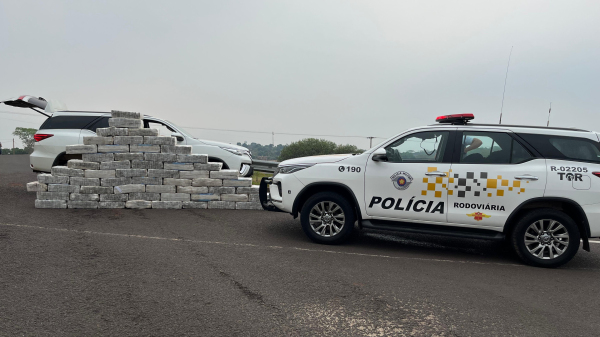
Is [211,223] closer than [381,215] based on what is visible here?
No

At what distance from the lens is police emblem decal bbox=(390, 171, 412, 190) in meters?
6.44

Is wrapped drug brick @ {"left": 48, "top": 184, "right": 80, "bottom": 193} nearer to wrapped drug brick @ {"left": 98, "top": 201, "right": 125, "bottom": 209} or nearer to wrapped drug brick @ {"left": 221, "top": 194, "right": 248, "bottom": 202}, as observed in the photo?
wrapped drug brick @ {"left": 98, "top": 201, "right": 125, "bottom": 209}

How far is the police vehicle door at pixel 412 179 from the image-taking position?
6.35 metres

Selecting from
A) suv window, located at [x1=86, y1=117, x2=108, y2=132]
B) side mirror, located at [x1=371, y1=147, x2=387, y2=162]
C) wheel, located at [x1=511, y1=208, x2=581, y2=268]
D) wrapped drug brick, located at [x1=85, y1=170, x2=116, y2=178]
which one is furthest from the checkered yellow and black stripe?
suv window, located at [x1=86, y1=117, x2=108, y2=132]

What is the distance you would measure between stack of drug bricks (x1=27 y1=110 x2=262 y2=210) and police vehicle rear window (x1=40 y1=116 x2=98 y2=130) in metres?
→ 1.86

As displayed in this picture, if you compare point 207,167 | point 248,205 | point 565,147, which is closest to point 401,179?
point 565,147

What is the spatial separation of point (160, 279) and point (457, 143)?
15.0 ft

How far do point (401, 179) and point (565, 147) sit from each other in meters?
2.36

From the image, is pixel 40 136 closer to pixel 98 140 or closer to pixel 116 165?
pixel 98 140

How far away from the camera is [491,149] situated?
6.30m

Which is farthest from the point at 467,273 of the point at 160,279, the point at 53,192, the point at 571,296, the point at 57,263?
the point at 53,192

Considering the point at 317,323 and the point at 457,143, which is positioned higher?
the point at 457,143

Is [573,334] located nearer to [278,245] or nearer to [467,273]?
[467,273]

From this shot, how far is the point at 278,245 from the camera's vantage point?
6.66 m
